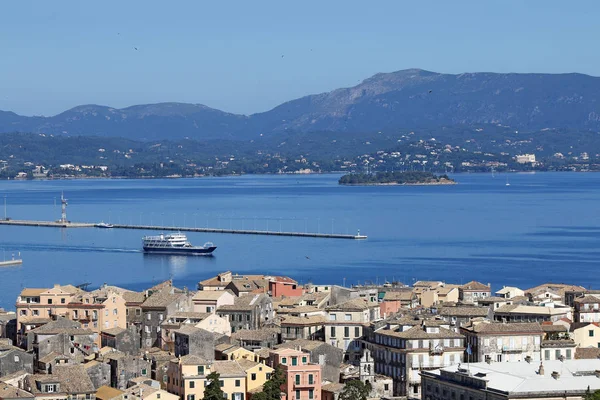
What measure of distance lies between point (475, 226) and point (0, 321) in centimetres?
5428

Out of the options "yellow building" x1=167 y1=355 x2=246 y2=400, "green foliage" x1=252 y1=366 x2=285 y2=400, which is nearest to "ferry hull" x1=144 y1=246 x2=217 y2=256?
"yellow building" x1=167 y1=355 x2=246 y2=400

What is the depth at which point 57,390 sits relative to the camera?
784 inches

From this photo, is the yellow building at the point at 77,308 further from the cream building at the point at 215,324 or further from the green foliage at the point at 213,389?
the green foliage at the point at 213,389

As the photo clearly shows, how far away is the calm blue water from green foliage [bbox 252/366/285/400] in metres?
18.3

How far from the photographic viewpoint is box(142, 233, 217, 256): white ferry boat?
63.9 meters

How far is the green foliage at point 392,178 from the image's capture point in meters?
165

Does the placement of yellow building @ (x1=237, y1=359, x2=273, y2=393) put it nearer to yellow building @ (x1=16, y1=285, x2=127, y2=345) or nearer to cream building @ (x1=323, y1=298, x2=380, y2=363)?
cream building @ (x1=323, y1=298, x2=380, y2=363)

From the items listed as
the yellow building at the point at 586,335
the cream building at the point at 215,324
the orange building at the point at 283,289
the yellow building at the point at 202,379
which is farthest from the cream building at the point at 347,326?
the orange building at the point at 283,289

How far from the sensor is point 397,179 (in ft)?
561

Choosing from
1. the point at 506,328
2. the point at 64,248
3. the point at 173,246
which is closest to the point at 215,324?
the point at 506,328

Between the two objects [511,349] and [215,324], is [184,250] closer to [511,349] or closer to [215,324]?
[215,324]

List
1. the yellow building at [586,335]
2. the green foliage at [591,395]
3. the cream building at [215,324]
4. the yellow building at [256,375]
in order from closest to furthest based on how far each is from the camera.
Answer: the green foliage at [591,395], the yellow building at [256,375], the yellow building at [586,335], the cream building at [215,324]

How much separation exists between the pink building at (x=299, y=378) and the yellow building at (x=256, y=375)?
237 mm

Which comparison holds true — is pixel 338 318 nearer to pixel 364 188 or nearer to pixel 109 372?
pixel 109 372
